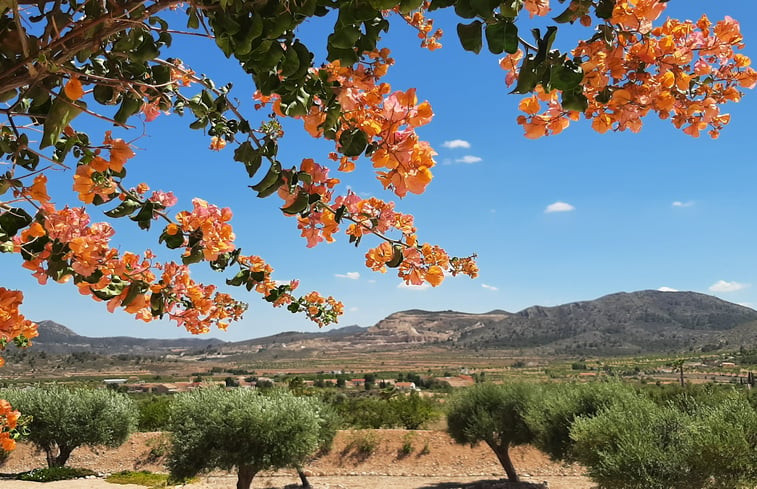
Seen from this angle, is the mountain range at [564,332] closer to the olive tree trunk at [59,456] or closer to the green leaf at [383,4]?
the olive tree trunk at [59,456]

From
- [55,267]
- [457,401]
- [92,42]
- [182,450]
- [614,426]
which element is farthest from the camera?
[457,401]

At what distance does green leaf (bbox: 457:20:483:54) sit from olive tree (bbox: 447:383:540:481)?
15.8m

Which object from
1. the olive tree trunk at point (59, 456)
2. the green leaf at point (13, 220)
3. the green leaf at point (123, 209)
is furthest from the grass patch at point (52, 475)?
the green leaf at point (123, 209)

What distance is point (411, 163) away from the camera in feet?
3.67

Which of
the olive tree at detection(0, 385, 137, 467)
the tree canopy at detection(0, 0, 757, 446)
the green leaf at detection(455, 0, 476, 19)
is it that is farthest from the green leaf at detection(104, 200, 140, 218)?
the olive tree at detection(0, 385, 137, 467)

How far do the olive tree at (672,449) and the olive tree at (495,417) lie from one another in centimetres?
531

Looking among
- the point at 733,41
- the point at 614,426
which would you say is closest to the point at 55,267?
the point at 733,41

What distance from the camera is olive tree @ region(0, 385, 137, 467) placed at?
1781 centimetres

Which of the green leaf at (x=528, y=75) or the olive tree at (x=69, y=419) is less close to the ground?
the green leaf at (x=528, y=75)

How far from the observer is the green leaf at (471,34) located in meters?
0.92

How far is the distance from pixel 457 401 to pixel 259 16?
17886 mm

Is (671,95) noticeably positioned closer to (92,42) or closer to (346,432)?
(92,42)

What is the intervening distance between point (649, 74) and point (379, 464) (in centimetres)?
1950

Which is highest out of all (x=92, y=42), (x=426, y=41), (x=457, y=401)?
(x=426, y=41)
